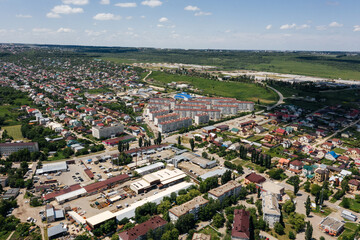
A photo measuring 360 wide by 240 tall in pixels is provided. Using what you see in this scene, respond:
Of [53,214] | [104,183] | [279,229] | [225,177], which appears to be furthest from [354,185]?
[53,214]

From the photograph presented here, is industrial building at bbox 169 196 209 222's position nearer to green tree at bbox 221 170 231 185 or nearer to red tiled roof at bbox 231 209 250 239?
red tiled roof at bbox 231 209 250 239

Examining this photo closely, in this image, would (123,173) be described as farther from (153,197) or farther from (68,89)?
(68,89)

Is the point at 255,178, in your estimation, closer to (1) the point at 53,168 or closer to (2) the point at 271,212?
(2) the point at 271,212

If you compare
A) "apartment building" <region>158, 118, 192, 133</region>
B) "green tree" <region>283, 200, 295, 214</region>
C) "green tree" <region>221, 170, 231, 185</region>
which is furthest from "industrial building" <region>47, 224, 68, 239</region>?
"apartment building" <region>158, 118, 192, 133</region>

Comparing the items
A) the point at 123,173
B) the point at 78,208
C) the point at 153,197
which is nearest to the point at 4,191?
the point at 78,208

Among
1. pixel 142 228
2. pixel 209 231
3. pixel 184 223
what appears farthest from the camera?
pixel 209 231

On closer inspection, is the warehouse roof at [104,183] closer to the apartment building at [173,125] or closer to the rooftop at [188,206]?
the rooftop at [188,206]
